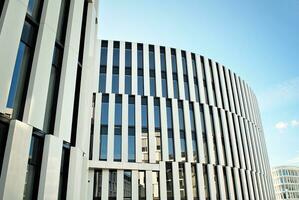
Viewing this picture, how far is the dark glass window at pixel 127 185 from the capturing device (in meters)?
21.8

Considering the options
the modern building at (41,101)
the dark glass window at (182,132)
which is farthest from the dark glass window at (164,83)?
the modern building at (41,101)

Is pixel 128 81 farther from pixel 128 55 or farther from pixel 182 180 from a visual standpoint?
pixel 182 180

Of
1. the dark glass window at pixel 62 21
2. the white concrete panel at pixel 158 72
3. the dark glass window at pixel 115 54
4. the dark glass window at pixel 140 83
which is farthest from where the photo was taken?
the dark glass window at pixel 115 54

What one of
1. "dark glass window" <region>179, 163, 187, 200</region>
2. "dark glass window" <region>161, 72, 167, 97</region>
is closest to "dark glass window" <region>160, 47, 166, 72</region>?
"dark glass window" <region>161, 72, 167, 97</region>

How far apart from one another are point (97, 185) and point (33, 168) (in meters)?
13.1

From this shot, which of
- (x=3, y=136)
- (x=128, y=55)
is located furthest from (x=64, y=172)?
(x=128, y=55)

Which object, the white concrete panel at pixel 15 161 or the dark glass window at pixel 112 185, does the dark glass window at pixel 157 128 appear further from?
the white concrete panel at pixel 15 161

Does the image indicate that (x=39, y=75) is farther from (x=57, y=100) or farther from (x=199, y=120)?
(x=199, y=120)

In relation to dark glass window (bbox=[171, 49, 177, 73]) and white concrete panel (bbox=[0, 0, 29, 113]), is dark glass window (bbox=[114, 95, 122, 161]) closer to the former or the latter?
dark glass window (bbox=[171, 49, 177, 73])

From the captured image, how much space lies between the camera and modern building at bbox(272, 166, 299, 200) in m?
106

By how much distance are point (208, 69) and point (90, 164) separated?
18332mm

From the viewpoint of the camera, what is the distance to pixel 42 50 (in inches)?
417

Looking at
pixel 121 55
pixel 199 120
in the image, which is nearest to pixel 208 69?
pixel 199 120

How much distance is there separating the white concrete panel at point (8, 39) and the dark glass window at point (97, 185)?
14930mm
